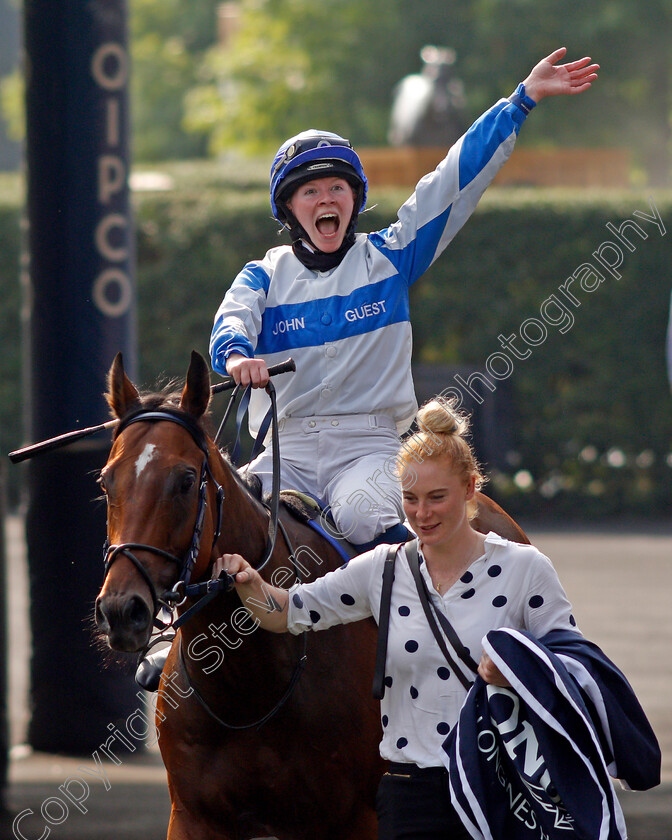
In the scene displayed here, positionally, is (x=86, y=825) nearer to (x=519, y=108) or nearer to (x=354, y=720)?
(x=354, y=720)

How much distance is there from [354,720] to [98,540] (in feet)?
10.2

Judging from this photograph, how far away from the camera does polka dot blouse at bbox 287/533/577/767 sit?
3.11 meters

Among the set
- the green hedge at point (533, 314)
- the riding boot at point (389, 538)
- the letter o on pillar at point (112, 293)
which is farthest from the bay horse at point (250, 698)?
the green hedge at point (533, 314)

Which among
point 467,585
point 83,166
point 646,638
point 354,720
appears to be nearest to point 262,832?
point 354,720

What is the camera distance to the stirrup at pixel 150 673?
405 cm

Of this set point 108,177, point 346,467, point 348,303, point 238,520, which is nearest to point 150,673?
point 238,520

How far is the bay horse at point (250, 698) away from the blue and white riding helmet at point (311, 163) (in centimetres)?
92

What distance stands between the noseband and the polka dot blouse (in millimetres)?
485

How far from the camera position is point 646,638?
9133 mm

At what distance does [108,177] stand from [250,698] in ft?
12.3

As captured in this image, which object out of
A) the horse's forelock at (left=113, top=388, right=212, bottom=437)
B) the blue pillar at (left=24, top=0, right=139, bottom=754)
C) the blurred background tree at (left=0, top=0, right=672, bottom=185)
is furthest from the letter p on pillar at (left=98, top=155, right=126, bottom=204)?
the blurred background tree at (left=0, top=0, right=672, bottom=185)

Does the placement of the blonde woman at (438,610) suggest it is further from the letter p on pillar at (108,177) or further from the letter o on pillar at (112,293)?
the letter p on pillar at (108,177)

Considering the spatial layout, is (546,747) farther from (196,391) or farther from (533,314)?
(533,314)

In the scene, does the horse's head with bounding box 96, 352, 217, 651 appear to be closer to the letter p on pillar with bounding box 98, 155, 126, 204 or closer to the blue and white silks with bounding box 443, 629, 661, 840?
the blue and white silks with bounding box 443, 629, 661, 840
